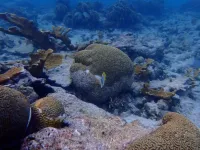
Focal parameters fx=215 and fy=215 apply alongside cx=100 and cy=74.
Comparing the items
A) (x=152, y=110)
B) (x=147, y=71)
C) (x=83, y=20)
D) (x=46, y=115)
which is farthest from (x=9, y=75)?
(x=83, y=20)

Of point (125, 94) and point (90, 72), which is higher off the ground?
point (90, 72)

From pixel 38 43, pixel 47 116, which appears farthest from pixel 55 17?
pixel 47 116

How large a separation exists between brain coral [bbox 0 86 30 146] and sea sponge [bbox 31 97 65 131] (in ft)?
1.09

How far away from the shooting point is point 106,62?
20.6 feet

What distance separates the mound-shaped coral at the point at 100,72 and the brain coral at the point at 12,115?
9.89ft

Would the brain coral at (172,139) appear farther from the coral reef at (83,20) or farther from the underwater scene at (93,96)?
the coral reef at (83,20)

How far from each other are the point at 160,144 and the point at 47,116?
5.98ft

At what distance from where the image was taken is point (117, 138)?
3418mm

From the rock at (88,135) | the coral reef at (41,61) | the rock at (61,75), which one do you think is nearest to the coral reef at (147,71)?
the rock at (61,75)

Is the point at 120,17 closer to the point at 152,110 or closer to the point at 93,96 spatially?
the point at 152,110

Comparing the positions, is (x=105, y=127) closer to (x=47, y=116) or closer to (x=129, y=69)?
(x=47, y=116)

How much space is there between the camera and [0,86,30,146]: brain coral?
2819mm

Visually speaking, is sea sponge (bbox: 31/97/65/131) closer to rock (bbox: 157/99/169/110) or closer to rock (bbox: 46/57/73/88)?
rock (bbox: 46/57/73/88)

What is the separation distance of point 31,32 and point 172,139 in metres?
6.92
